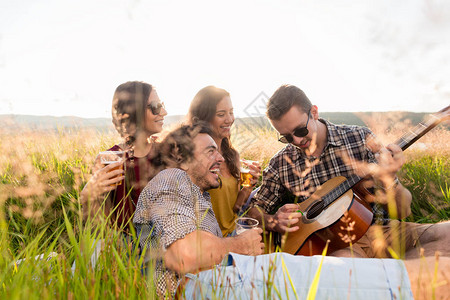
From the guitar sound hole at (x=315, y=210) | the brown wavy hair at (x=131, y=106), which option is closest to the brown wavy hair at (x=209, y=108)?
the brown wavy hair at (x=131, y=106)

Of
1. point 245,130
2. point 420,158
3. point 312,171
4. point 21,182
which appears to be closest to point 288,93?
point 312,171

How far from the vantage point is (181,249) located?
2.01 meters

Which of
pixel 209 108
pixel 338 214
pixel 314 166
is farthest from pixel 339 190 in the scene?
pixel 209 108

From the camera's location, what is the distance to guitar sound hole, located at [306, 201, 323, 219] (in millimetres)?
3265

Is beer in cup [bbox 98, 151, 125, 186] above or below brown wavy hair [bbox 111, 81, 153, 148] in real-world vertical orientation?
below

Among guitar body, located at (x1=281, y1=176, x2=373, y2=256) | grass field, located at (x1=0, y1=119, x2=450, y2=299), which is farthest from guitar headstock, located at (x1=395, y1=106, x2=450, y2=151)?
grass field, located at (x1=0, y1=119, x2=450, y2=299)

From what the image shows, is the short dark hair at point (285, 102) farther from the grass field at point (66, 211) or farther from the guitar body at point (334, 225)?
the grass field at point (66, 211)

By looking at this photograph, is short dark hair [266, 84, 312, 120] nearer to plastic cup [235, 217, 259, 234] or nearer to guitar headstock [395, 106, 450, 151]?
guitar headstock [395, 106, 450, 151]

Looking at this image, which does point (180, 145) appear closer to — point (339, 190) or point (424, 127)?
point (339, 190)

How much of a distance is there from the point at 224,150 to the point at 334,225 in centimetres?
166

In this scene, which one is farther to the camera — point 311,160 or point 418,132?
point 311,160

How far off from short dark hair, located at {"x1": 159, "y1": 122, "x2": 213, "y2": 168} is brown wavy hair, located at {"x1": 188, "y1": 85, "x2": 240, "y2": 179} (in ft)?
2.55

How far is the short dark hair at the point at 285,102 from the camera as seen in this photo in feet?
11.7

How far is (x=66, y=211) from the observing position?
3621 mm
